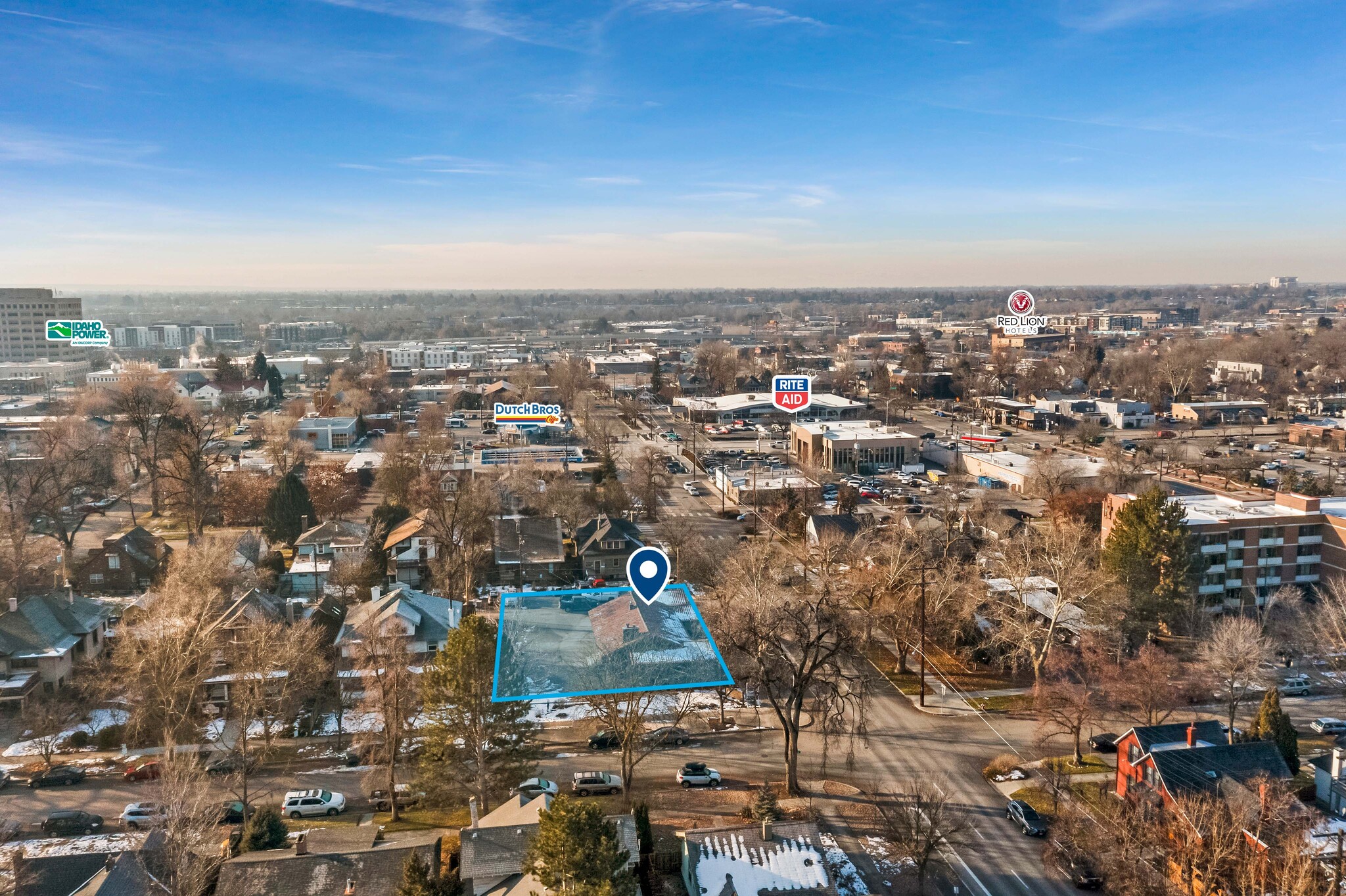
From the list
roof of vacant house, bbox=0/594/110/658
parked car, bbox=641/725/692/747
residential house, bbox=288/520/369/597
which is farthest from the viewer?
residential house, bbox=288/520/369/597

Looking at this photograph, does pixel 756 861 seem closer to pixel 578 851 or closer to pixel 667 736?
pixel 578 851

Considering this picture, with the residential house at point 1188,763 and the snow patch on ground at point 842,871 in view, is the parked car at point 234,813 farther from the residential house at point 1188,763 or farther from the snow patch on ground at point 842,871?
the residential house at point 1188,763

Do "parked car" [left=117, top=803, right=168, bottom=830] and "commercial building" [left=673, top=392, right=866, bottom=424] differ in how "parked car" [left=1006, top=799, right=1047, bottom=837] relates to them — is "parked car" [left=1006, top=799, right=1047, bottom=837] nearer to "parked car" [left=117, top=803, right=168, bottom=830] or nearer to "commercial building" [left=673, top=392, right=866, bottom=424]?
"parked car" [left=117, top=803, right=168, bottom=830]

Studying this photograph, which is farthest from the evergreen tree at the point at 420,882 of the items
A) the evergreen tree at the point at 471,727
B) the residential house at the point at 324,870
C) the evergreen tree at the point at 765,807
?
the evergreen tree at the point at 765,807

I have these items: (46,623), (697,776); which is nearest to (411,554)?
(46,623)

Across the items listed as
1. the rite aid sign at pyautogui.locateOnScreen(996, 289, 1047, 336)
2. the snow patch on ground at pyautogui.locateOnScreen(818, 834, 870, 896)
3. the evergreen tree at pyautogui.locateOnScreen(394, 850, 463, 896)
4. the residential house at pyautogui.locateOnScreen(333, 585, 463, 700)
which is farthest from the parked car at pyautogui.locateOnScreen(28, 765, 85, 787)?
the rite aid sign at pyautogui.locateOnScreen(996, 289, 1047, 336)
